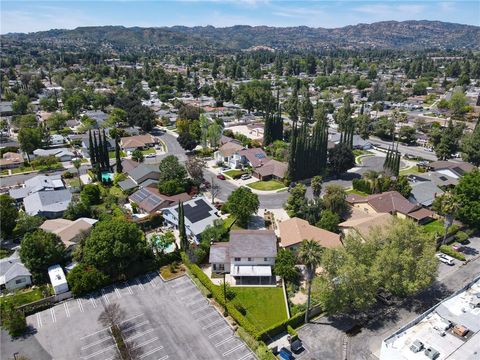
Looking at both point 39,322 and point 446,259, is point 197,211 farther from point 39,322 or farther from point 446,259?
point 446,259

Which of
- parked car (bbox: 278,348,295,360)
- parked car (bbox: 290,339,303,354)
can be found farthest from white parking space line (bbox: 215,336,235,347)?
parked car (bbox: 290,339,303,354)

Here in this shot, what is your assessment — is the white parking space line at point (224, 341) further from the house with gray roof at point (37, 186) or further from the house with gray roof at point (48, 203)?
the house with gray roof at point (37, 186)

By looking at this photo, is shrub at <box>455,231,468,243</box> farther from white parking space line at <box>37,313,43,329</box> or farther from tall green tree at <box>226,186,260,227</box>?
white parking space line at <box>37,313,43,329</box>

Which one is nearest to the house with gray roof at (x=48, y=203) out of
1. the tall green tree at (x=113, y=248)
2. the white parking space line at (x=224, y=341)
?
the tall green tree at (x=113, y=248)

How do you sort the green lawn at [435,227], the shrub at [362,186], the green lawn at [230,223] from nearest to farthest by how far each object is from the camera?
the green lawn at [230,223], the green lawn at [435,227], the shrub at [362,186]

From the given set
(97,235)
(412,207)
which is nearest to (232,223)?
(97,235)

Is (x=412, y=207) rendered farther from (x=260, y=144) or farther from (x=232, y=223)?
(x=260, y=144)
